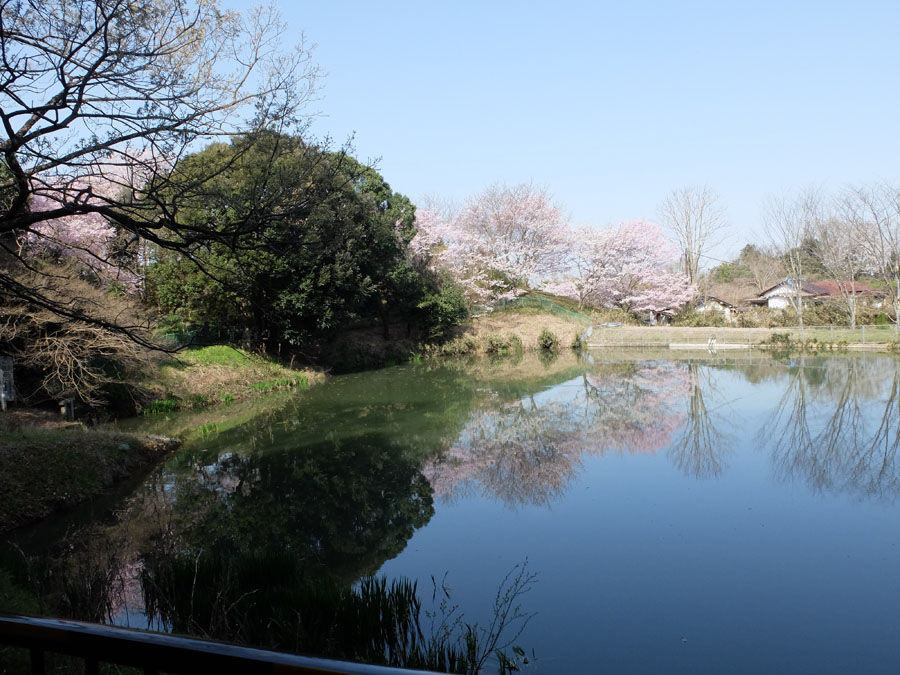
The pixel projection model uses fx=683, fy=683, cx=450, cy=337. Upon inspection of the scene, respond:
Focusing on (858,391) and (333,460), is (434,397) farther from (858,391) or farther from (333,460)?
(858,391)

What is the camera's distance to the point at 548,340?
29938mm

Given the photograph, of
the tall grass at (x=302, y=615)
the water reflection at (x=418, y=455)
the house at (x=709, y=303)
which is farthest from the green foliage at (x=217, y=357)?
the house at (x=709, y=303)

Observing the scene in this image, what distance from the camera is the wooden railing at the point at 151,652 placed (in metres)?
0.97

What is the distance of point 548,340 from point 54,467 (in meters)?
23.5

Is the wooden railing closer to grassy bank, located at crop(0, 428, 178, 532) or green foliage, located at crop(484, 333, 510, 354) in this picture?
grassy bank, located at crop(0, 428, 178, 532)

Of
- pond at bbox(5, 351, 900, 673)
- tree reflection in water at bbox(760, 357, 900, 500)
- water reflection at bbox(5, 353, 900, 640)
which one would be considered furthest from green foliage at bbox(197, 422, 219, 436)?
tree reflection in water at bbox(760, 357, 900, 500)

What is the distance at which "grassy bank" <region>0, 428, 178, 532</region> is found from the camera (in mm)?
7590

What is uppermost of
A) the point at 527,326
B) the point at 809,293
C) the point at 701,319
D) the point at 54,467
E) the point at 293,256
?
the point at 809,293

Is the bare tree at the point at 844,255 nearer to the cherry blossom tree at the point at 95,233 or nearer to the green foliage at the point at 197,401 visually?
the green foliage at the point at 197,401

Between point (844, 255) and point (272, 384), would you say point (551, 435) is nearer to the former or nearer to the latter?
point (272, 384)

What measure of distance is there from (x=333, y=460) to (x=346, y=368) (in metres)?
12.6

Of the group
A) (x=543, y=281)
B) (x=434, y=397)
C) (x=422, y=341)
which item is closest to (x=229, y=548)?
(x=434, y=397)

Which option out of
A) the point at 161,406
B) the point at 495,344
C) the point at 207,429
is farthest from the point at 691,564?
the point at 495,344

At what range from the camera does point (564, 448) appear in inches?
456
